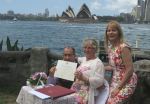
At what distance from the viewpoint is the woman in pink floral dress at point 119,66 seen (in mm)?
5480

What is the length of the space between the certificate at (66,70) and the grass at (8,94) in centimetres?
299

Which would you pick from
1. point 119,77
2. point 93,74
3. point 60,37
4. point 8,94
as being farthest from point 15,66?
point 60,37

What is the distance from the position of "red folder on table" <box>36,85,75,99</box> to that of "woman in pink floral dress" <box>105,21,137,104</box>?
0.60 metres

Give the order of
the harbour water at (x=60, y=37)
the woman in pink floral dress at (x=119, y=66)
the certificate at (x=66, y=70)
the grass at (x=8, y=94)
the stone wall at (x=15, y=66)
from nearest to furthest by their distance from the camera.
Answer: the woman in pink floral dress at (x=119, y=66)
the certificate at (x=66, y=70)
the grass at (x=8, y=94)
the stone wall at (x=15, y=66)
the harbour water at (x=60, y=37)

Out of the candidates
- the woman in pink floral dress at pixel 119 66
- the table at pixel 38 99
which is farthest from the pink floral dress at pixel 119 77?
the table at pixel 38 99

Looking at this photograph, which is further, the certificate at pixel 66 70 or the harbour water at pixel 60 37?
the harbour water at pixel 60 37

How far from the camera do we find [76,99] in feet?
19.4

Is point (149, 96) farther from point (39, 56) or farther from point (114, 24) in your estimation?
point (39, 56)

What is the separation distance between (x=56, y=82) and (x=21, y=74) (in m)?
3.53

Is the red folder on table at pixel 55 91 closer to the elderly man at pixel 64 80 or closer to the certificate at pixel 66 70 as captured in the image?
the certificate at pixel 66 70

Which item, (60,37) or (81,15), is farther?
(81,15)

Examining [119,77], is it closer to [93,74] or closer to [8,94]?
[93,74]

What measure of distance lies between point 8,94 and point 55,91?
3.80 meters

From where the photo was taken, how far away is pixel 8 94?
31.1 ft
